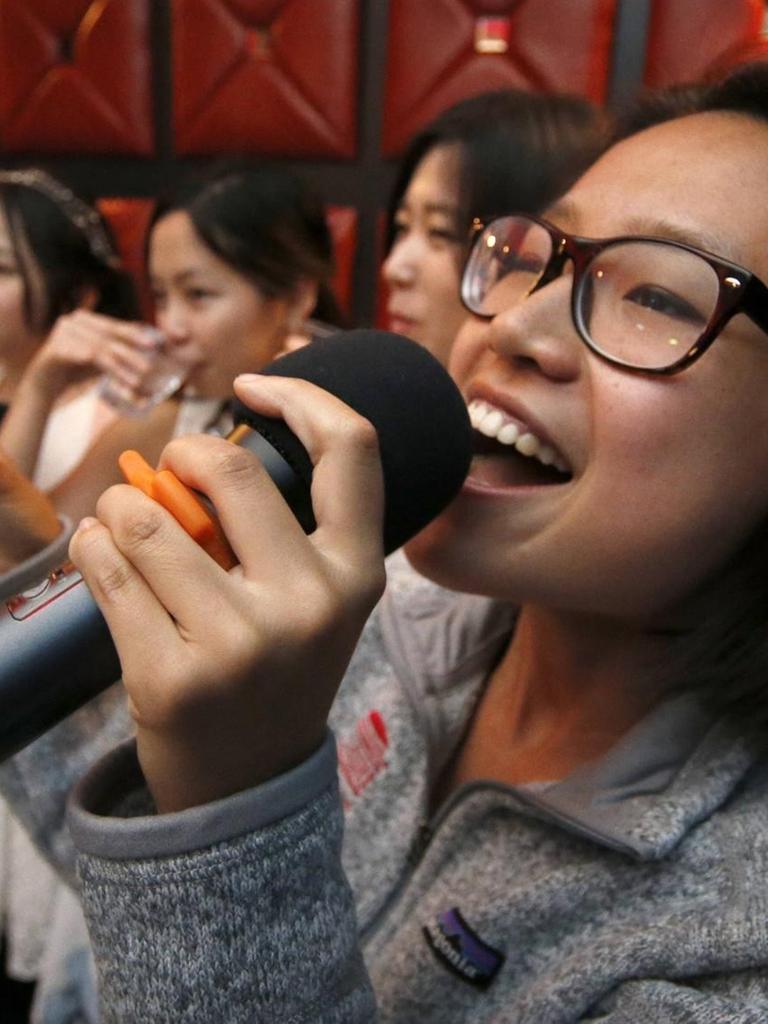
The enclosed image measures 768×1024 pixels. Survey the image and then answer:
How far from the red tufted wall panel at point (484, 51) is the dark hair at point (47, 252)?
79 cm

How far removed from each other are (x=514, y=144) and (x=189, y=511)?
1.17m

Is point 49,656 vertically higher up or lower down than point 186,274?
higher up

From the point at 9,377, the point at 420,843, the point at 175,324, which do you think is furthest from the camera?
the point at 9,377

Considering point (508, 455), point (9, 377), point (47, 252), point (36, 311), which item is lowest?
point (9, 377)

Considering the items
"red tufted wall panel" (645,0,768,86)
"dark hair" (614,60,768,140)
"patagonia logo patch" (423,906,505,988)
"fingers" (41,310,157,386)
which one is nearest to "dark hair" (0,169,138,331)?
"fingers" (41,310,157,386)

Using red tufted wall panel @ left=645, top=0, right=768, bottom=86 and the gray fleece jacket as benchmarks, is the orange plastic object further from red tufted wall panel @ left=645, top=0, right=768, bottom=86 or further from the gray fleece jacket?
red tufted wall panel @ left=645, top=0, right=768, bottom=86

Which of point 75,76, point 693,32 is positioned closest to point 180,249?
point 75,76

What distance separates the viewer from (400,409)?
0.50 meters

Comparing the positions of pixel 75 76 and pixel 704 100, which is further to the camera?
pixel 75 76

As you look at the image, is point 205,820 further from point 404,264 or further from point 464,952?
point 404,264

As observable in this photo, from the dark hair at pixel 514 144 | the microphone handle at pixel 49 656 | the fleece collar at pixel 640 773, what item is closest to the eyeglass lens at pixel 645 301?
the fleece collar at pixel 640 773

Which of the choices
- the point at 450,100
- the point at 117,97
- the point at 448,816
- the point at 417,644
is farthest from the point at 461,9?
the point at 448,816

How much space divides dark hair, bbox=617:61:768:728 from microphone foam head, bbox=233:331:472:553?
0.79 feet

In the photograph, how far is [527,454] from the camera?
2.07 feet
